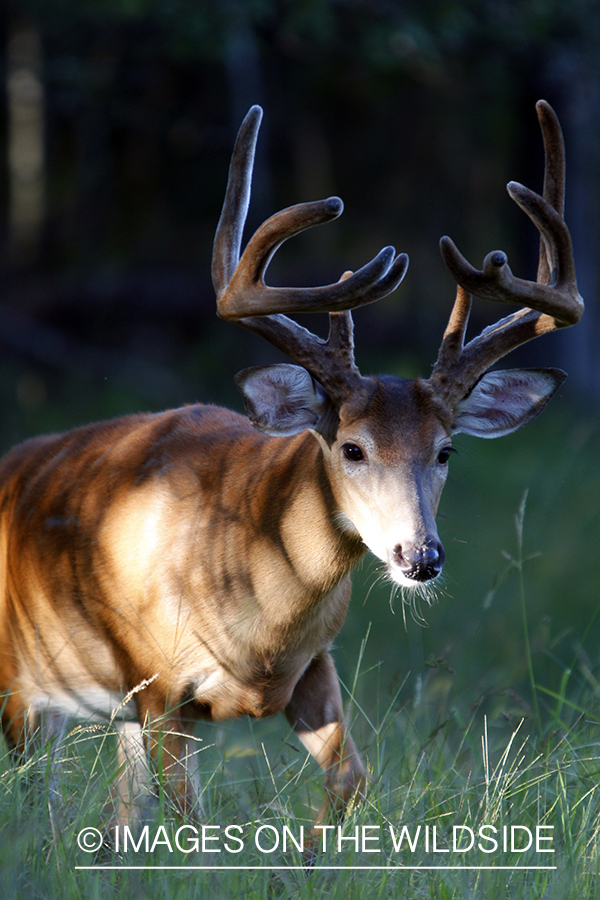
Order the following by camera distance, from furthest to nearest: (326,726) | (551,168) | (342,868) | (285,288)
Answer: (326,726) → (551,168) → (285,288) → (342,868)

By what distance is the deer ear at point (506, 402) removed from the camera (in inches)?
147

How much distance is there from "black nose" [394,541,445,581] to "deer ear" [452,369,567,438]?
0.77 m

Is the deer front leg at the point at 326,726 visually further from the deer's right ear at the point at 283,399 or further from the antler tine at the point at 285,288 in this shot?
the antler tine at the point at 285,288

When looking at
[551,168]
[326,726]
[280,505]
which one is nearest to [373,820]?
[326,726]

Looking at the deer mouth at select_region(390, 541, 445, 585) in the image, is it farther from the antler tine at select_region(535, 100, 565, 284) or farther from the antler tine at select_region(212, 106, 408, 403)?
the antler tine at select_region(535, 100, 565, 284)

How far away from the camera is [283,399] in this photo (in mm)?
3516

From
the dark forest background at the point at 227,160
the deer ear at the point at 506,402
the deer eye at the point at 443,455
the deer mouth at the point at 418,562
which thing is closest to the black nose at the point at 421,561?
the deer mouth at the point at 418,562

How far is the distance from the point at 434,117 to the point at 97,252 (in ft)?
25.2

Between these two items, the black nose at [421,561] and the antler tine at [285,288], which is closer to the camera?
the black nose at [421,561]

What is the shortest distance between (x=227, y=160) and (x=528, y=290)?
1323cm

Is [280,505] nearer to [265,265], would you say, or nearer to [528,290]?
[265,265]

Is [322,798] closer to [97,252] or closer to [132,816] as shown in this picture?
[132,816]

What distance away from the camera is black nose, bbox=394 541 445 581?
9.98ft

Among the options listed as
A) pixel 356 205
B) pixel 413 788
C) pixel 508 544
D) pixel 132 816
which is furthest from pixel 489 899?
pixel 356 205
